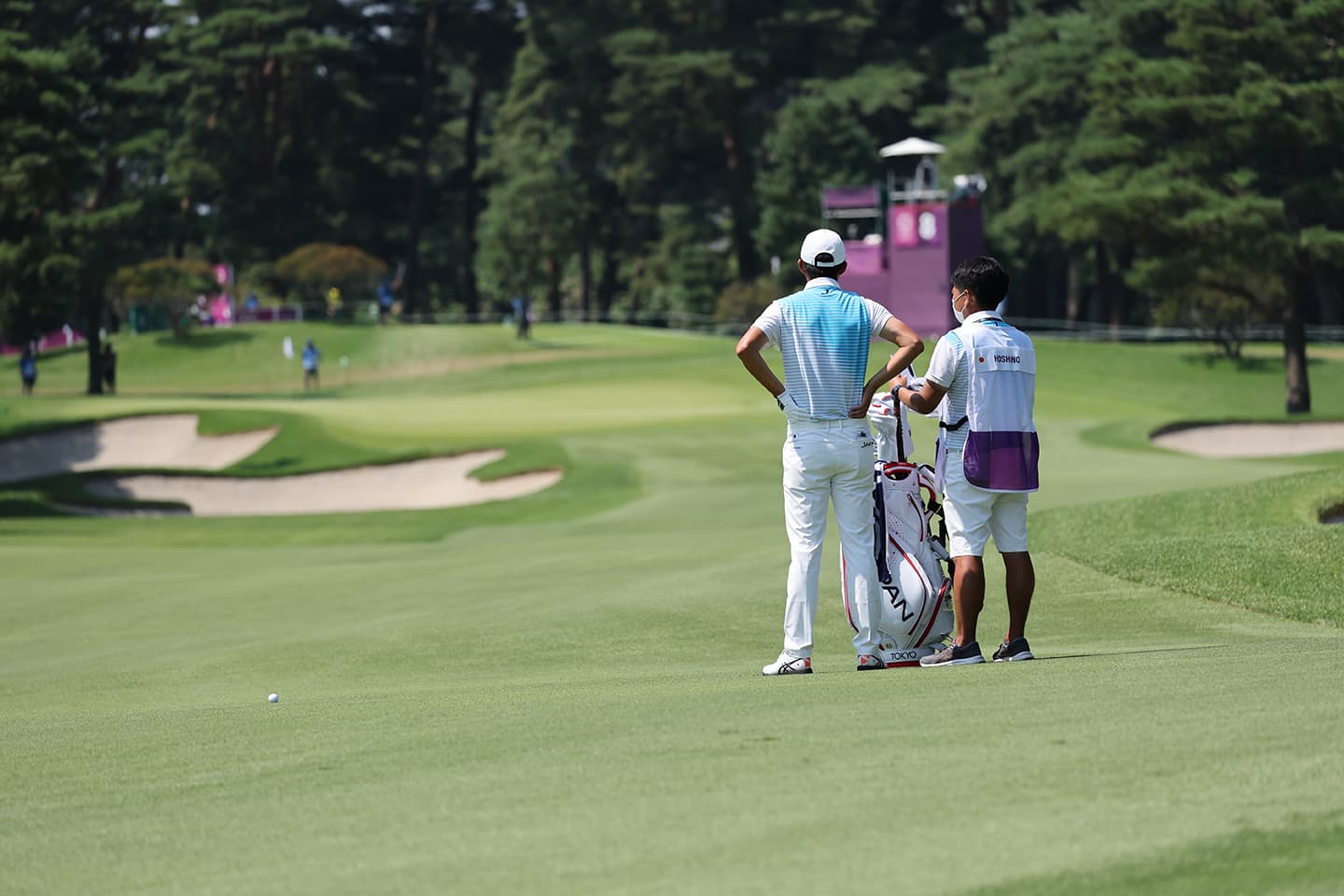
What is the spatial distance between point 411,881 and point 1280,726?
3.22 meters

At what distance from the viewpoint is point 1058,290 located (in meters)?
92.6

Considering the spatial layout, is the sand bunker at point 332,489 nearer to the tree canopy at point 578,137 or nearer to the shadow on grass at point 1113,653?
the tree canopy at point 578,137

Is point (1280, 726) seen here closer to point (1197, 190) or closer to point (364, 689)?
point (364, 689)

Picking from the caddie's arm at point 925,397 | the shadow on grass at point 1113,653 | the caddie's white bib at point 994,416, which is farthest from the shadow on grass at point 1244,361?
the caddie's arm at point 925,397

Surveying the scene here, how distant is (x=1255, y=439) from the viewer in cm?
3903

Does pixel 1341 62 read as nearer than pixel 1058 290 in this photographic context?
Yes

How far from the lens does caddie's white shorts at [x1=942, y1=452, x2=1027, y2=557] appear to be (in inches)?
366

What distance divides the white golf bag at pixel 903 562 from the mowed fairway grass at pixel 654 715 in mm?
404

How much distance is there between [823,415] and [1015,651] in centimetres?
177

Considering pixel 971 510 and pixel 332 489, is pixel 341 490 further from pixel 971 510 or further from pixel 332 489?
pixel 971 510

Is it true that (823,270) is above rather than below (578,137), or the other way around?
below

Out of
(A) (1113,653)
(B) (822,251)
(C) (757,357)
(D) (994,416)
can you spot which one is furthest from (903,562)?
(B) (822,251)

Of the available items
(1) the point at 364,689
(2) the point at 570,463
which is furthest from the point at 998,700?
(2) the point at 570,463

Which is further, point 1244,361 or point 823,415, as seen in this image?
point 1244,361
